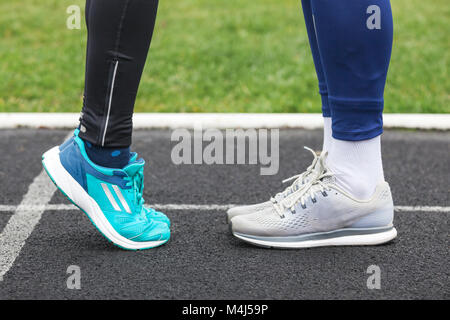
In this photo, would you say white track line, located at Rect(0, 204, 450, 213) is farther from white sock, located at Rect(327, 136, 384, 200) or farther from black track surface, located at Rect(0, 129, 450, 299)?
white sock, located at Rect(327, 136, 384, 200)

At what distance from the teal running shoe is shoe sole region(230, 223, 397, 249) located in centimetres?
39

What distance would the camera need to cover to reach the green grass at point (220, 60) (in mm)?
5035

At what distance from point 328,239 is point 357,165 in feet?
0.98

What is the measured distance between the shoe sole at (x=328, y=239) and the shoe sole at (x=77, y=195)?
0.48m

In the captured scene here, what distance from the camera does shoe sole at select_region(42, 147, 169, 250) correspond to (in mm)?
2275

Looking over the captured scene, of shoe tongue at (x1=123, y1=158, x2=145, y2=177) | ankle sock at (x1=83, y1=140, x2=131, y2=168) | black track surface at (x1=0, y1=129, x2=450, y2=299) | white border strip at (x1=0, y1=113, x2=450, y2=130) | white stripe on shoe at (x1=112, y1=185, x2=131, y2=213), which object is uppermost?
ankle sock at (x1=83, y1=140, x2=131, y2=168)

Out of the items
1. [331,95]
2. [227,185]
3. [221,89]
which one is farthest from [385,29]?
[221,89]

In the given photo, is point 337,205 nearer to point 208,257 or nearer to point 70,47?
point 208,257

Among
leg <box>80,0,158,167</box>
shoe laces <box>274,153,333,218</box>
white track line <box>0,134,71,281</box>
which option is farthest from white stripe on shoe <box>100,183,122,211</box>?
shoe laces <box>274,153,333,218</box>

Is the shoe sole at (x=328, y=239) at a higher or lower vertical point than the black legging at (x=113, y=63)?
lower

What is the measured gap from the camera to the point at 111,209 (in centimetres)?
231

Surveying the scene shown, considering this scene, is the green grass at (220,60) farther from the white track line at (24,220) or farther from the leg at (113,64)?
the leg at (113,64)

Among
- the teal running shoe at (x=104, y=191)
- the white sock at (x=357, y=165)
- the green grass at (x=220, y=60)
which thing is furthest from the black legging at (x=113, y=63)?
the green grass at (x=220, y=60)
